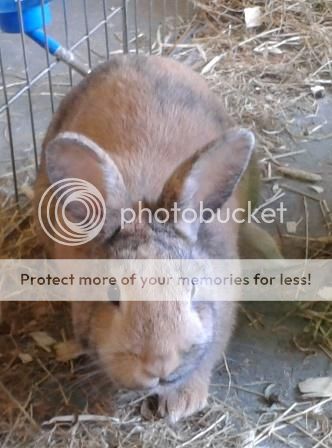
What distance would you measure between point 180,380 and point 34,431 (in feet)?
1.48

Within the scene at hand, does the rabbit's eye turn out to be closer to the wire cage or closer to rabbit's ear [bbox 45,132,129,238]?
rabbit's ear [bbox 45,132,129,238]

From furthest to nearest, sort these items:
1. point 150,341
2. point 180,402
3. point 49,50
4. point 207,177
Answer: point 49,50 → point 180,402 → point 207,177 → point 150,341

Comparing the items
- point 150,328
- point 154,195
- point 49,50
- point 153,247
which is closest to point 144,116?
point 154,195

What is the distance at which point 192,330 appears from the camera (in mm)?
1718

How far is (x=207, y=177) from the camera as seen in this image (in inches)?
71.7

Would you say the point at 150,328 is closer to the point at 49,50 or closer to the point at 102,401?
the point at 102,401

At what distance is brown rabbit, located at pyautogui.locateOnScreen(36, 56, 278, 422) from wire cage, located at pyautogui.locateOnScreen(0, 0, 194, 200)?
0.50 metres

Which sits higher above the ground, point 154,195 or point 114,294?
point 154,195

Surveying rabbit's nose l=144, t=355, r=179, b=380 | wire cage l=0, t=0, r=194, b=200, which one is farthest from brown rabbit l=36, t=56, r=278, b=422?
wire cage l=0, t=0, r=194, b=200

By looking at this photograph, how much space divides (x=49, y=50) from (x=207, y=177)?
4.11ft

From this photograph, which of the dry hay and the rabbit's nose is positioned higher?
the rabbit's nose

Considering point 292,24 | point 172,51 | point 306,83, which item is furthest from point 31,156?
point 292,24

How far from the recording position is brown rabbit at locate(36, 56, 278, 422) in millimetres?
1694
